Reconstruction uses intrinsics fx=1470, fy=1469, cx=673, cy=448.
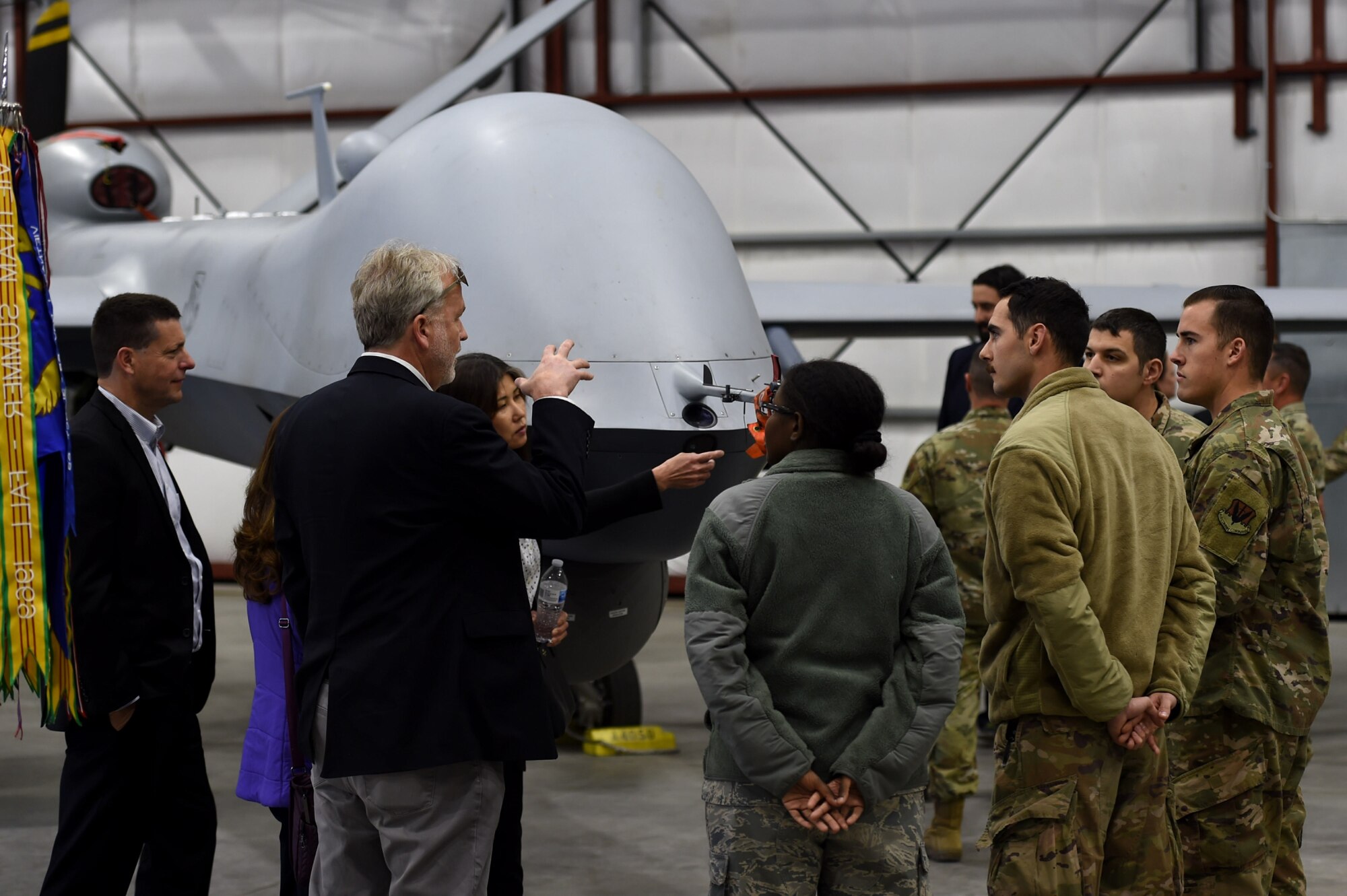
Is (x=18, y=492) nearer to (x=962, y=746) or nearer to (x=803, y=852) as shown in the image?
(x=803, y=852)

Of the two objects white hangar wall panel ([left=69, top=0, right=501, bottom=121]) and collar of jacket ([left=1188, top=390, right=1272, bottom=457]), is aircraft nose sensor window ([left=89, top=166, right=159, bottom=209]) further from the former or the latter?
collar of jacket ([left=1188, top=390, right=1272, bottom=457])

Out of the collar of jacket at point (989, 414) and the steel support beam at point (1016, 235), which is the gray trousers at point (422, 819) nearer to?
the collar of jacket at point (989, 414)

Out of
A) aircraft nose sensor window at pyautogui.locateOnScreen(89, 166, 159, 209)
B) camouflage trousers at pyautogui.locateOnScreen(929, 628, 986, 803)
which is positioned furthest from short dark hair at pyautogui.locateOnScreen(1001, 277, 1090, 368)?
aircraft nose sensor window at pyautogui.locateOnScreen(89, 166, 159, 209)

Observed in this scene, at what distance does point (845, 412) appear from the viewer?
279 cm

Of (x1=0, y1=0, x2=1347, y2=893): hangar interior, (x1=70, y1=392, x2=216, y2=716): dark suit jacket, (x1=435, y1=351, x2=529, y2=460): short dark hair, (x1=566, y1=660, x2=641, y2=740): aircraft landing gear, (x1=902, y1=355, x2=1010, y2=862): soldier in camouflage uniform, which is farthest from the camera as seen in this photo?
(x1=0, y1=0, x2=1347, y2=893): hangar interior

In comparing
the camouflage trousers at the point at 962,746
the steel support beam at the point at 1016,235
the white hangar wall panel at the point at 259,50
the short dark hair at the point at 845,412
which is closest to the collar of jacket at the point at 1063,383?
the short dark hair at the point at 845,412

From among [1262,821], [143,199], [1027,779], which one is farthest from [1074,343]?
[143,199]

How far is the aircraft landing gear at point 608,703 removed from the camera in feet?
23.0

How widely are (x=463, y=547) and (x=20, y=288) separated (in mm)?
1211

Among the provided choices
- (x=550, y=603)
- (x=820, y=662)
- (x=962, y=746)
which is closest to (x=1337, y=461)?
(x=962, y=746)

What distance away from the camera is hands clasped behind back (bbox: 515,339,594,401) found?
112 inches

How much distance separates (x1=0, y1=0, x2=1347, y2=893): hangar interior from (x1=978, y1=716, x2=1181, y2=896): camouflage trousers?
798cm

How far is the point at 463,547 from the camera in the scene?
267 centimetres

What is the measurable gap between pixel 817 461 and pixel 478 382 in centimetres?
83
